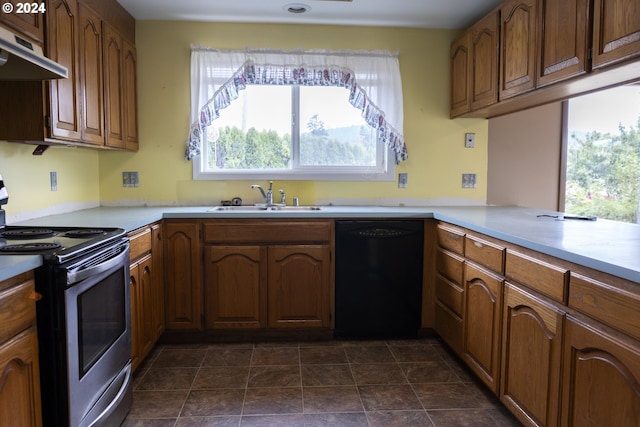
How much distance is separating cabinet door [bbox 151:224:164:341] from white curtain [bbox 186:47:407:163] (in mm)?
804

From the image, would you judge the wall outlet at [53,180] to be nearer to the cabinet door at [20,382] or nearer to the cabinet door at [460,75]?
the cabinet door at [20,382]

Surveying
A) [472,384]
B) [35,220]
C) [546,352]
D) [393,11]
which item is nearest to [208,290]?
[35,220]

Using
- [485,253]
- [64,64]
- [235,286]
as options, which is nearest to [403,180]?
[485,253]

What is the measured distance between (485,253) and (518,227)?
0.20m

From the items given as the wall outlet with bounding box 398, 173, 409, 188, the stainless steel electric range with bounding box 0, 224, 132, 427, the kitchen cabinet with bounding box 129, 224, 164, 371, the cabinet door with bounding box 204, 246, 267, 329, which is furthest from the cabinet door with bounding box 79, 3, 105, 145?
the wall outlet with bounding box 398, 173, 409, 188

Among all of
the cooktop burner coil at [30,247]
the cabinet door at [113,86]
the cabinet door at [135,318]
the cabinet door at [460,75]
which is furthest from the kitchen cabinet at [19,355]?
the cabinet door at [460,75]

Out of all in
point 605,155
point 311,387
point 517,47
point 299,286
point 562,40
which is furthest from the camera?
point 605,155

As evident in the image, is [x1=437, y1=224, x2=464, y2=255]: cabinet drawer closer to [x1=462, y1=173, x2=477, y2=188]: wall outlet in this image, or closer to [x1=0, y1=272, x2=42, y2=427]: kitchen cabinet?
[x1=462, y1=173, x2=477, y2=188]: wall outlet

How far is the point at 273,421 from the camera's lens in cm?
208

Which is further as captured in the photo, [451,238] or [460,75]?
[460,75]

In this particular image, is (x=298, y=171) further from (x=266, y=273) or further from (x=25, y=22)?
(x=25, y=22)

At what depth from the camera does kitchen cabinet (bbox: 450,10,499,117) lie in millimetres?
2818

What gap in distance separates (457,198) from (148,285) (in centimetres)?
235

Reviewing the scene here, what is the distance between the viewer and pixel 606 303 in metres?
1.36
